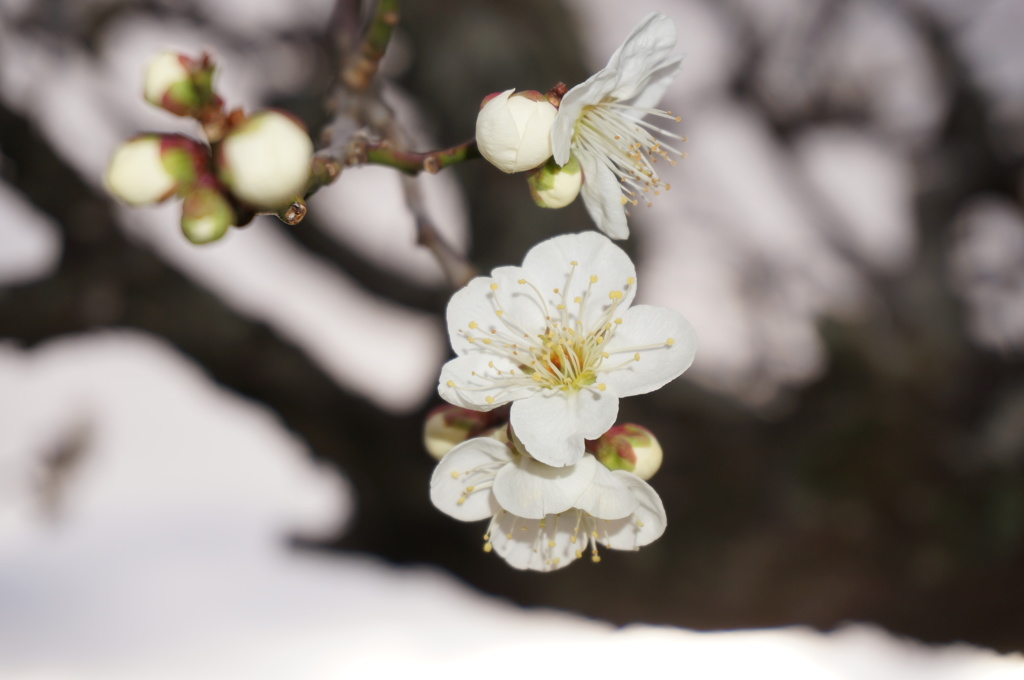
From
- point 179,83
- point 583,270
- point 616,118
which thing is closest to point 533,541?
point 583,270

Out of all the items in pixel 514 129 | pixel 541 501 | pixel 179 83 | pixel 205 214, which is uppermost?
pixel 514 129

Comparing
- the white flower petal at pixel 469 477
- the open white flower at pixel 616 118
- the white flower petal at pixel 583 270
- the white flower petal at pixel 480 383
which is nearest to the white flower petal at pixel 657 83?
the open white flower at pixel 616 118

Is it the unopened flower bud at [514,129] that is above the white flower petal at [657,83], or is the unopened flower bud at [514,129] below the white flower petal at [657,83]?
below

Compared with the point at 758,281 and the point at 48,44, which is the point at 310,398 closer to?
the point at 48,44

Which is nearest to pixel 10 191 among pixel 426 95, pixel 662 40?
pixel 426 95

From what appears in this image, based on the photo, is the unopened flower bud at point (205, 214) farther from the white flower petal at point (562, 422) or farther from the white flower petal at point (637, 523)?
the white flower petal at point (637, 523)

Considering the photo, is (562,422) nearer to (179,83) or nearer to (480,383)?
(480,383)

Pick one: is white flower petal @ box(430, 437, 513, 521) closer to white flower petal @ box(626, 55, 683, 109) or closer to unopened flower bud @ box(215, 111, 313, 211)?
unopened flower bud @ box(215, 111, 313, 211)
